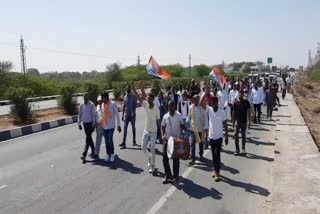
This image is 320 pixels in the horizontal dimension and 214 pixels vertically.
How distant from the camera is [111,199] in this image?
669 centimetres

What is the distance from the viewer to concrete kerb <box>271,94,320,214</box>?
6.16 m

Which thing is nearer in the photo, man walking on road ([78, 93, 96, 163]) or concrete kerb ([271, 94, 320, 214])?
concrete kerb ([271, 94, 320, 214])

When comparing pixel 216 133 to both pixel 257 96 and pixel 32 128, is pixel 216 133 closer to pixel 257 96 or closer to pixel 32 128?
pixel 257 96

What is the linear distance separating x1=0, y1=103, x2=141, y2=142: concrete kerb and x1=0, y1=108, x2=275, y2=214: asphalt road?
3.37 metres

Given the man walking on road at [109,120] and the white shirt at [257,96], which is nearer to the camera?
the man walking on road at [109,120]

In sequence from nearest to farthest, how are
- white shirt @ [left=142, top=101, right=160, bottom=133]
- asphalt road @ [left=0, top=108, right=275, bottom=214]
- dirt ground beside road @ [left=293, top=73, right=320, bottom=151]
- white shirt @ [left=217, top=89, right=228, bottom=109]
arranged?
1. asphalt road @ [left=0, top=108, right=275, bottom=214]
2. white shirt @ [left=142, top=101, right=160, bottom=133]
3. white shirt @ [left=217, top=89, right=228, bottom=109]
4. dirt ground beside road @ [left=293, top=73, right=320, bottom=151]

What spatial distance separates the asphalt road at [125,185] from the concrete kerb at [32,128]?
3.37 m

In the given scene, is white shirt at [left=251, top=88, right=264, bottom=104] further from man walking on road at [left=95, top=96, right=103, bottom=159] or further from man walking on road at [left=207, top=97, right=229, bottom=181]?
man walking on road at [left=207, top=97, right=229, bottom=181]

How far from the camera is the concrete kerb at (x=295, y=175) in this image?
20.2 feet

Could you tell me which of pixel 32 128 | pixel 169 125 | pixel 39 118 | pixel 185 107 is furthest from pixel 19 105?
pixel 169 125

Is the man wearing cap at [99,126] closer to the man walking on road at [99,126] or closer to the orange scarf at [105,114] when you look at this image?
the man walking on road at [99,126]

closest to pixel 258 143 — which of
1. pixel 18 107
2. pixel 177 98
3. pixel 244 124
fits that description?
pixel 244 124

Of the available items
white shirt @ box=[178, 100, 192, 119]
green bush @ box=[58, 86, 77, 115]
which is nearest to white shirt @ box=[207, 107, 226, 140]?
white shirt @ box=[178, 100, 192, 119]

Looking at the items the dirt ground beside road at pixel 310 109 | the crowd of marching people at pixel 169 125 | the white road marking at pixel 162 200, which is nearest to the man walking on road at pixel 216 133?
the crowd of marching people at pixel 169 125
